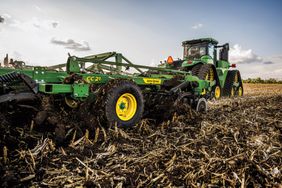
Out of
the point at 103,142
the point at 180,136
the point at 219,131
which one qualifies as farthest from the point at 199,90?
the point at 103,142

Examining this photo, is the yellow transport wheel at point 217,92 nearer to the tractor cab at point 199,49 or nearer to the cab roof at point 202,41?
the tractor cab at point 199,49

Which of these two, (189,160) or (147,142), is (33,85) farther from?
(189,160)

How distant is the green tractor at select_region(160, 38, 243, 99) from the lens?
9227 mm

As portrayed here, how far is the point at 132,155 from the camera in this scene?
2693 millimetres

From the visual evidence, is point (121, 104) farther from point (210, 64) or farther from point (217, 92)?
point (217, 92)

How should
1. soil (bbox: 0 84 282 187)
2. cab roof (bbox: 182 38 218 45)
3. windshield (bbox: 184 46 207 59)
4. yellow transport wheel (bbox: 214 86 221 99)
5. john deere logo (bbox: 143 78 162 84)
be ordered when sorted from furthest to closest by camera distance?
yellow transport wheel (bbox: 214 86 221 99), windshield (bbox: 184 46 207 59), cab roof (bbox: 182 38 218 45), john deere logo (bbox: 143 78 162 84), soil (bbox: 0 84 282 187)

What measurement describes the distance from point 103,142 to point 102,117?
50cm

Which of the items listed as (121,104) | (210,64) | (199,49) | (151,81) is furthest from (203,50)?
(121,104)

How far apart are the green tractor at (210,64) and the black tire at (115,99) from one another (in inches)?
209

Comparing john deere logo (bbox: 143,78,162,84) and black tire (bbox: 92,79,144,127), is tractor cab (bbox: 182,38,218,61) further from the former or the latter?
black tire (bbox: 92,79,144,127)

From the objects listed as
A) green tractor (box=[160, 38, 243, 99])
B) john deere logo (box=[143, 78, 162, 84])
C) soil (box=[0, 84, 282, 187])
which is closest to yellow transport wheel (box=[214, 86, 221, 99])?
green tractor (box=[160, 38, 243, 99])

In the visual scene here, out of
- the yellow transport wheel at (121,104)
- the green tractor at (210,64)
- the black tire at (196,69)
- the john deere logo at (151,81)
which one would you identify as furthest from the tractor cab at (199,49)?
the yellow transport wheel at (121,104)

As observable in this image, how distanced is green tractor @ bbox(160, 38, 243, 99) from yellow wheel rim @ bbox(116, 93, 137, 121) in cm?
530

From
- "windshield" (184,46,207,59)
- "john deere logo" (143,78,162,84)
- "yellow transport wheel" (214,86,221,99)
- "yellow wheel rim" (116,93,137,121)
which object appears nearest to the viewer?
"yellow wheel rim" (116,93,137,121)
